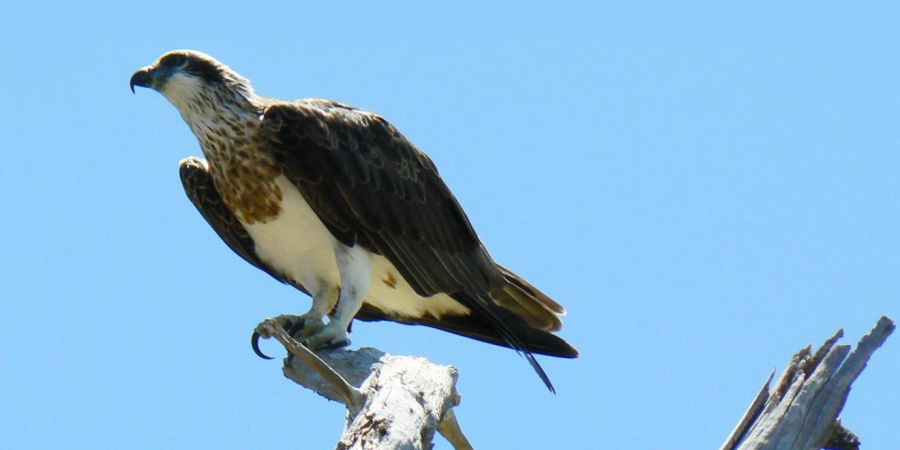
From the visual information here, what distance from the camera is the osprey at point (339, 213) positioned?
7258 millimetres

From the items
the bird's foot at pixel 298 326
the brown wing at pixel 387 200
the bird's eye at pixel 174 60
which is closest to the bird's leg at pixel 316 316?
the bird's foot at pixel 298 326

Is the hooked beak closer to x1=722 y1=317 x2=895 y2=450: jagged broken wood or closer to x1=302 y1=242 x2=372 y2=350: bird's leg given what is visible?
x1=302 y1=242 x2=372 y2=350: bird's leg

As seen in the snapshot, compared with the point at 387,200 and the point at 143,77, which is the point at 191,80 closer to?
the point at 143,77

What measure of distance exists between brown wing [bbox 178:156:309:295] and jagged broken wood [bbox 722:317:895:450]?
3521mm

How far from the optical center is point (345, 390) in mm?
4887

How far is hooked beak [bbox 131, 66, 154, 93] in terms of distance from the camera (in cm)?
766

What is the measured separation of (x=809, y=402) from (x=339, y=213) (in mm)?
3094

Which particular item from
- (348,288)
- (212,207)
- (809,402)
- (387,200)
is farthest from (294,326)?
(809,402)

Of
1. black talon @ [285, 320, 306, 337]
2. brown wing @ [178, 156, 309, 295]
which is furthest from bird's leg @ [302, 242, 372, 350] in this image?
brown wing @ [178, 156, 309, 295]

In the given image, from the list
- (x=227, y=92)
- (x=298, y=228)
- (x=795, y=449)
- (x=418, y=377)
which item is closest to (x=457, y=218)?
(x=298, y=228)

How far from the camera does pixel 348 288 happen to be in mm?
7195

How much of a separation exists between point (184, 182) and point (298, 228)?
37.0 inches

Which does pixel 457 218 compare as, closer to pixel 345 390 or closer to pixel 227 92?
pixel 227 92

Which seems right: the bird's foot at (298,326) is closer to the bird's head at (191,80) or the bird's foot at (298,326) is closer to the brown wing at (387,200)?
the brown wing at (387,200)
